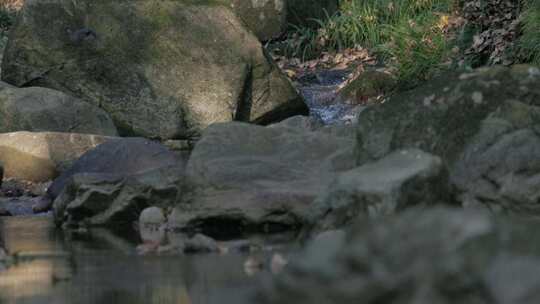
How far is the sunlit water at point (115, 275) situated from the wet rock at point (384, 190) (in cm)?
56

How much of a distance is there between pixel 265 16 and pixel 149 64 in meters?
5.29

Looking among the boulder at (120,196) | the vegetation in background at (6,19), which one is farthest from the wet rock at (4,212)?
the vegetation in background at (6,19)

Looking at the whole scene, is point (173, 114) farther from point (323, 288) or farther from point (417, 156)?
point (323, 288)

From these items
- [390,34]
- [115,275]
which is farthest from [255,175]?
[390,34]

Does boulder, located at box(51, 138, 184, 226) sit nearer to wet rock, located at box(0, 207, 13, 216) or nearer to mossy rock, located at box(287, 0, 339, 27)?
wet rock, located at box(0, 207, 13, 216)

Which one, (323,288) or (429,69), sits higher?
(323,288)

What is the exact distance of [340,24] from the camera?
17875 millimetres

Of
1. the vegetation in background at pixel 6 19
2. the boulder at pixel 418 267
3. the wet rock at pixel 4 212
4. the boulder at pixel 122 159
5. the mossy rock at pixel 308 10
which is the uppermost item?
the boulder at pixel 418 267

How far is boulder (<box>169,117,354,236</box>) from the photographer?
7.37 meters

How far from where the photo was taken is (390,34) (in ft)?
53.6

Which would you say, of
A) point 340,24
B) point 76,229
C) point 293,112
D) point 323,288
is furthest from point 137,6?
point 323,288

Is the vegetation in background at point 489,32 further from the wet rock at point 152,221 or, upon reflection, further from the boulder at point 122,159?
the wet rock at point 152,221

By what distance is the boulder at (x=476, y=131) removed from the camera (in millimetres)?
7152

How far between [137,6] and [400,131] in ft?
22.2
